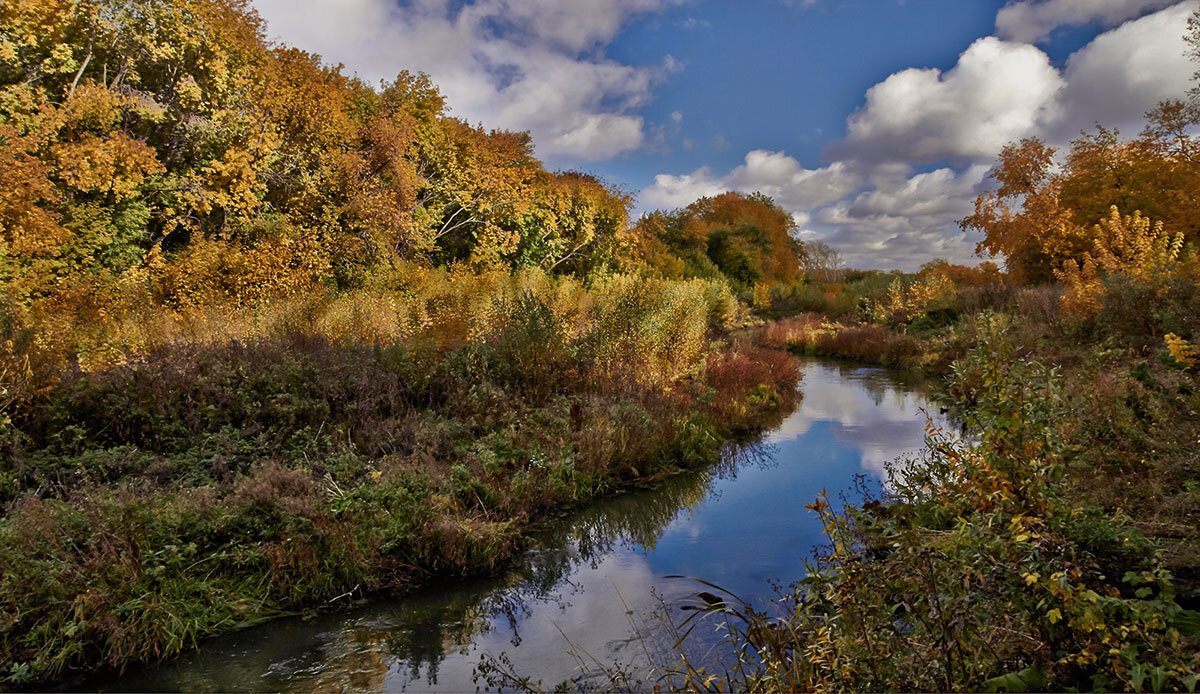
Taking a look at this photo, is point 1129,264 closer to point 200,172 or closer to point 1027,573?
point 1027,573

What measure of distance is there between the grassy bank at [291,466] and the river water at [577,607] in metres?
0.33

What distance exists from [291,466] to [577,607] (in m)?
3.73

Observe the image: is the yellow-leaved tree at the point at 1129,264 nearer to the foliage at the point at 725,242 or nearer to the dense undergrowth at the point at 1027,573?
the dense undergrowth at the point at 1027,573

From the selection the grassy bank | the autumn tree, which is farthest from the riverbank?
the autumn tree

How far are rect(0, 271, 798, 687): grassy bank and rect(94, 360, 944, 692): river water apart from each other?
0.33m

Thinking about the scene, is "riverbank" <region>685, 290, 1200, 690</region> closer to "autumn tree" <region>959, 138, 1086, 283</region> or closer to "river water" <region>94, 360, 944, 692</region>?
"river water" <region>94, 360, 944, 692</region>

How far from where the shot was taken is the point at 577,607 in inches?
206

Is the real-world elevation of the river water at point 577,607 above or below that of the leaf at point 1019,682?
below

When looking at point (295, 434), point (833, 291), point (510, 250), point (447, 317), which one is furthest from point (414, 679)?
point (833, 291)

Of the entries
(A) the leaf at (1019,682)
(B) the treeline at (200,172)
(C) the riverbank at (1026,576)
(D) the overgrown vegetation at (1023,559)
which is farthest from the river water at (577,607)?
(B) the treeline at (200,172)

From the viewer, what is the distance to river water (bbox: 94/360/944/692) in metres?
4.25

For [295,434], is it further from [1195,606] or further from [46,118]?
[46,118]

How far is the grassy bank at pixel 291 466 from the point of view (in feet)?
14.6

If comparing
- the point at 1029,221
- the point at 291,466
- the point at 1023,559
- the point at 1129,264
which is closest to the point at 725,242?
the point at 1029,221
